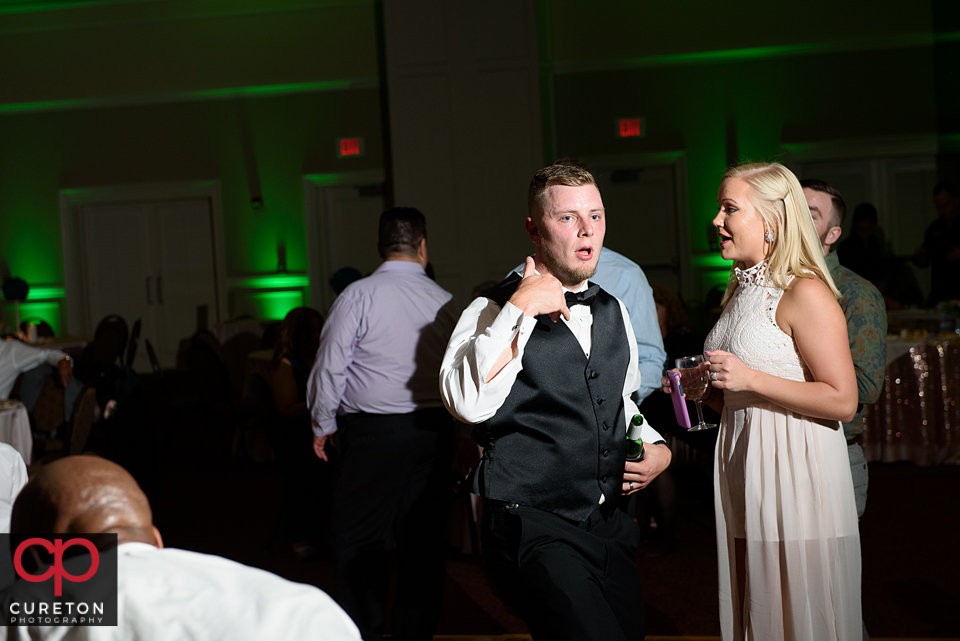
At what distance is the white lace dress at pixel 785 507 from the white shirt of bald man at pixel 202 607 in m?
1.20

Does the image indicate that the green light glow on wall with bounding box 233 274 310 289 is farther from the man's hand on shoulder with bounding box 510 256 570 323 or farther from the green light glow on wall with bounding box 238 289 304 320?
the man's hand on shoulder with bounding box 510 256 570 323

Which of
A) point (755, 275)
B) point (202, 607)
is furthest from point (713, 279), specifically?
point (202, 607)

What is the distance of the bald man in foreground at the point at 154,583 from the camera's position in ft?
3.09

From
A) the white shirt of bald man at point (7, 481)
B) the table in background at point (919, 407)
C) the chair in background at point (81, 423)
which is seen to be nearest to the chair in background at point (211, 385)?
the chair in background at point (81, 423)

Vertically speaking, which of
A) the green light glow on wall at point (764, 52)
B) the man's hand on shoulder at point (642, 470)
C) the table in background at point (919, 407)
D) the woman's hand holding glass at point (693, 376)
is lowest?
the table in background at point (919, 407)

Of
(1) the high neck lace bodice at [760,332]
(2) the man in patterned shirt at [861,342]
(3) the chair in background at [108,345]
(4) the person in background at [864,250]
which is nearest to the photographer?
(1) the high neck lace bodice at [760,332]

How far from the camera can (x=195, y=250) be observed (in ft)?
32.2

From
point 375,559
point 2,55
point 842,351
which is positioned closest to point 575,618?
point 842,351

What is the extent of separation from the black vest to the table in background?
3.75 metres

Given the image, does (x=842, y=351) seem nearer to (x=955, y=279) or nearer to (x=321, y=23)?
(x=955, y=279)

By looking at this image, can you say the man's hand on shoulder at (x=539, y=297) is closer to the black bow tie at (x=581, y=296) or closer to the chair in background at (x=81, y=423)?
the black bow tie at (x=581, y=296)

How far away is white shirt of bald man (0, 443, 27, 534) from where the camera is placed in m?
1.79

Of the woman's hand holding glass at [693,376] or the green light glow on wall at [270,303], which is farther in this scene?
the green light glow on wall at [270,303]

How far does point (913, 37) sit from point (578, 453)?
28.2 ft
